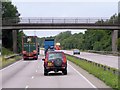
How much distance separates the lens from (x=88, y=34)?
182 meters

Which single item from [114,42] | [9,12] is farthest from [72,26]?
[9,12]

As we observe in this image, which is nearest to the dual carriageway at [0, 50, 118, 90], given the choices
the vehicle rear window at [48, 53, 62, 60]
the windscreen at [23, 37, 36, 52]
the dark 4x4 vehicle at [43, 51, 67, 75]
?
the dark 4x4 vehicle at [43, 51, 67, 75]

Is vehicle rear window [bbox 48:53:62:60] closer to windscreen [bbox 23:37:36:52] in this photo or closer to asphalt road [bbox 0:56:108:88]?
asphalt road [bbox 0:56:108:88]

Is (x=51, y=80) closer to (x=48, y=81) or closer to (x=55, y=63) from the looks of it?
(x=48, y=81)

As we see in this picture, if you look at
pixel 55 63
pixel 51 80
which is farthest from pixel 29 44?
pixel 51 80

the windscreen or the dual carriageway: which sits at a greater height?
the windscreen

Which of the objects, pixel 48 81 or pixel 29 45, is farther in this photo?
pixel 29 45

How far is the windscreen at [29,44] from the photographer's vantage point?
A: 7012 centimetres

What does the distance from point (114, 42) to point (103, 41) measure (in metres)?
56.4

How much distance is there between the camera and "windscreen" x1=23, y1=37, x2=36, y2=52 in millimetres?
70125

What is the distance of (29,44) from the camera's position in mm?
70312

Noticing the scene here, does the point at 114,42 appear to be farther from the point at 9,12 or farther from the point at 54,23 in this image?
the point at 9,12

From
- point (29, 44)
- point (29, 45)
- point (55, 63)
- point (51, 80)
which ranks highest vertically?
point (29, 44)

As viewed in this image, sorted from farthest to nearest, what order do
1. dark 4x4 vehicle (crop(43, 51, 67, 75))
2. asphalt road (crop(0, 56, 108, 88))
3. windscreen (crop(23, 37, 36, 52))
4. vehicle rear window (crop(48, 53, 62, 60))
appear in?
windscreen (crop(23, 37, 36, 52))
vehicle rear window (crop(48, 53, 62, 60))
dark 4x4 vehicle (crop(43, 51, 67, 75))
asphalt road (crop(0, 56, 108, 88))
